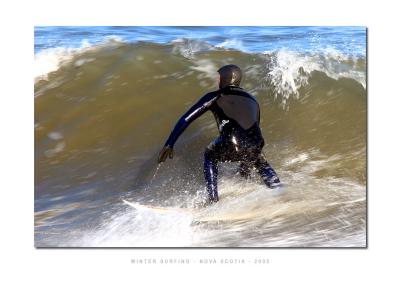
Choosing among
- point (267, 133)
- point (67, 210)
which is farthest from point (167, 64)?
point (67, 210)

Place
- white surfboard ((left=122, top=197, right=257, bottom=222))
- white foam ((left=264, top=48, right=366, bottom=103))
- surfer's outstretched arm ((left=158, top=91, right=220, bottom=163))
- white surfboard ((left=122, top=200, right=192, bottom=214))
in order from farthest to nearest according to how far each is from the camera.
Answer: white foam ((left=264, top=48, right=366, bottom=103)) → white surfboard ((left=122, top=200, right=192, bottom=214)) → white surfboard ((left=122, top=197, right=257, bottom=222)) → surfer's outstretched arm ((left=158, top=91, right=220, bottom=163))

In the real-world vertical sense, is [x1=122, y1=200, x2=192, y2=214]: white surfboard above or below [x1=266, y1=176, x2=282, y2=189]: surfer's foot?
below

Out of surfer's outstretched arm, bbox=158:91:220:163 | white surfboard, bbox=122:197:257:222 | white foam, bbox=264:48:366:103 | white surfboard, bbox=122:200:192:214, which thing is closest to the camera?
surfer's outstretched arm, bbox=158:91:220:163

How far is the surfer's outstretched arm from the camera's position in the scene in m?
5.78

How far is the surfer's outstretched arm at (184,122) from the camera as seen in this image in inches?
228

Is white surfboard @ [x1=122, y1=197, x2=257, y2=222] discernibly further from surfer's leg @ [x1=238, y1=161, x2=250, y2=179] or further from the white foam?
the white foam

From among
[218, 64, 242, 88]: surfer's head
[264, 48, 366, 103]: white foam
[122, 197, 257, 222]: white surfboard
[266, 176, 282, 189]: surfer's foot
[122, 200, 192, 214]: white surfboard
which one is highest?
[264, 48, 366, 103]: white foam

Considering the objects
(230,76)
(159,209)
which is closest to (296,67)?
(230,76)

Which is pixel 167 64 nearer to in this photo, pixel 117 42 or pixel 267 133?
pixel 117 42

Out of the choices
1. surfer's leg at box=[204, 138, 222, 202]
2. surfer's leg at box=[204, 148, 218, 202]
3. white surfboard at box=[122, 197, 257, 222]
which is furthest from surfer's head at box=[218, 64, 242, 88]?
white surfboard at box=[122, 197, 257, 222]

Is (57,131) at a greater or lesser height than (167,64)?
lesser

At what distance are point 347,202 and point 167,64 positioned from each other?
2.76 metres

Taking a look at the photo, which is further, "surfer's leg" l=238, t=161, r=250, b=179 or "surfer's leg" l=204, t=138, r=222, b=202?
"surfer's leg" l=238, t=161, r=250, b=179

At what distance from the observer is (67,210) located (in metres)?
6.14
